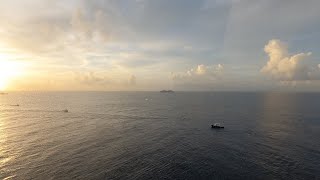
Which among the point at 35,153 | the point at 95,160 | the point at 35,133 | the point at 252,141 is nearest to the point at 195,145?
the point at 252,141

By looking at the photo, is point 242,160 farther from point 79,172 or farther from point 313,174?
point 79,172

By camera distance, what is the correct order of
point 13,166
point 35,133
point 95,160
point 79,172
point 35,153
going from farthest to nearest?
point 35,133
point 35,153
point 95,160
point 13,166
point 79,172

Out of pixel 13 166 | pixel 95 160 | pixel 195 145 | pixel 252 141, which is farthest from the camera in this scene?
pixel 252 141

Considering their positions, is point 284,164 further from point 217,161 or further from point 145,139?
point 145,139

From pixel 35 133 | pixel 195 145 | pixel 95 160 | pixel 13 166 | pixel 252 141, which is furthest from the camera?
pixel 35 133

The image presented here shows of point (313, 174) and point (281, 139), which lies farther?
point (281, 139)

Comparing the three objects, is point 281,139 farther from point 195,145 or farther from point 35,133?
point 35,133

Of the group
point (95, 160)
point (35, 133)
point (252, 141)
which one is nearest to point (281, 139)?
point (252, 141)

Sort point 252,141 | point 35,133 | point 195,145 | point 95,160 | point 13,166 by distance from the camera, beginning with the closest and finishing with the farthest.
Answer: point 13,166 < point 95,160 < point 195,145 < point 252,141 < point 35,133

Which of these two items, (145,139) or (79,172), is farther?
(145,139)
